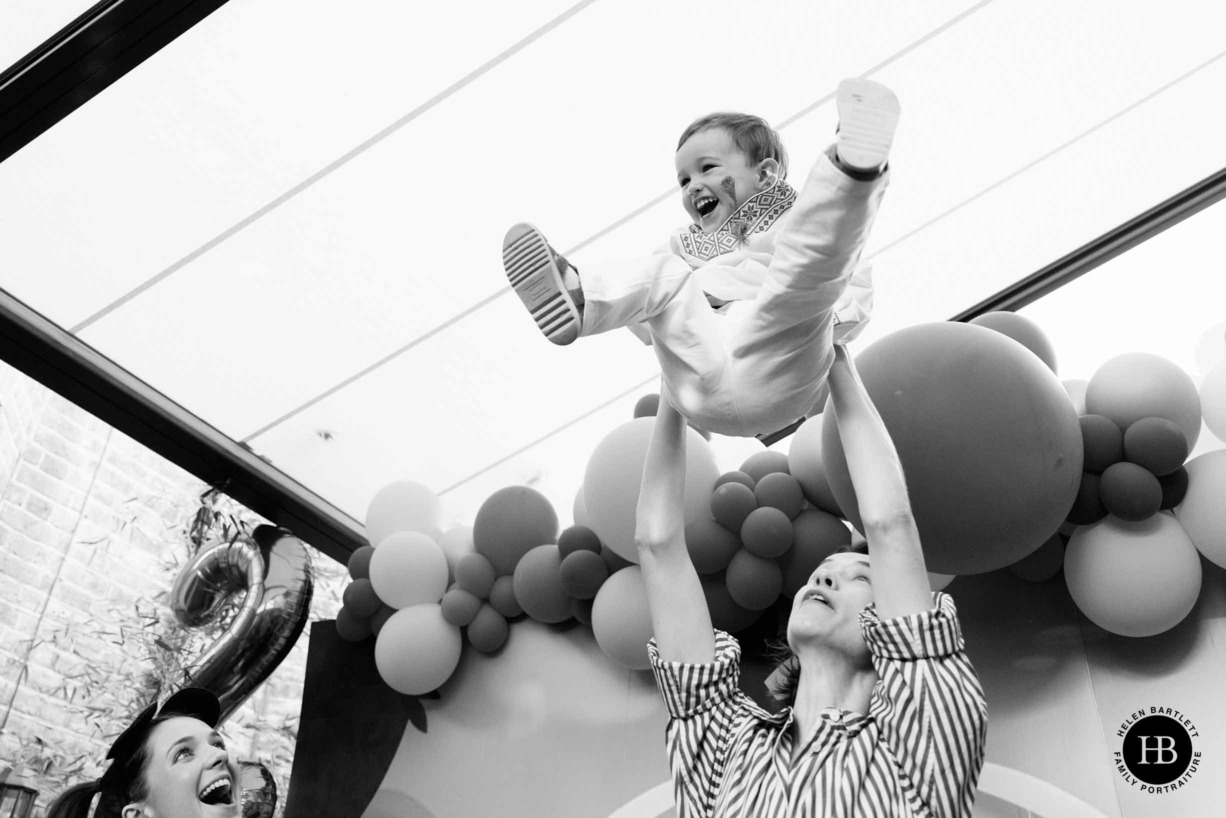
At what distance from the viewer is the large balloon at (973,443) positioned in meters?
2.13

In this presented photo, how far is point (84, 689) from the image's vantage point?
14.8 ft

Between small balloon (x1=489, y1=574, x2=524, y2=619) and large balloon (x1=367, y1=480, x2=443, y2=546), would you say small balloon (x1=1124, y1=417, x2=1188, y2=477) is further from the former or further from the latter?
large balloon (x1=367, y1=480, x2=443, y2=546)

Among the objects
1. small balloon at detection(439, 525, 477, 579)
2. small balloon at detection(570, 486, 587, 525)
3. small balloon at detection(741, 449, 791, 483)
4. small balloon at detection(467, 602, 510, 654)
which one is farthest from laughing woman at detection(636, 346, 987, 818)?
small balloon at detection(439, 525, 477, 579)

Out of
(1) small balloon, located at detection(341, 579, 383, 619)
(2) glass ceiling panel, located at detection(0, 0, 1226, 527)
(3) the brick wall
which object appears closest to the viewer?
(2) glass ceiling panel, located at detection(0, 0, 1226, 527)

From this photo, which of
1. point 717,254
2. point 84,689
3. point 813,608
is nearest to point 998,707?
point 813,608

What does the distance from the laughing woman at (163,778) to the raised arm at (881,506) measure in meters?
1.58

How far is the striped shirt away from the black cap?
4.74ft

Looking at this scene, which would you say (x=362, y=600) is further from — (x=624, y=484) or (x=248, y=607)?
(x=624, y=484)

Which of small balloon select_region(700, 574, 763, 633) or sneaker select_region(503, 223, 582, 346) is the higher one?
small balloon select_region(700, 574, 763, 633)

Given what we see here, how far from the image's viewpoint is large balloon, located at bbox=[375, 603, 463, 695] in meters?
3.03

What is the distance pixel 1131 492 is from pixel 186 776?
198 centimetres

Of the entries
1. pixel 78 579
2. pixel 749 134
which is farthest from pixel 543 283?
pixel 78 579

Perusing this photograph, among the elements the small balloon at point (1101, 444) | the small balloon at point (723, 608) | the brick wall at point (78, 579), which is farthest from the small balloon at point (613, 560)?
the brick wall at point (78, 579)

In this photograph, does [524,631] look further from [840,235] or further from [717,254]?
[840,235]
